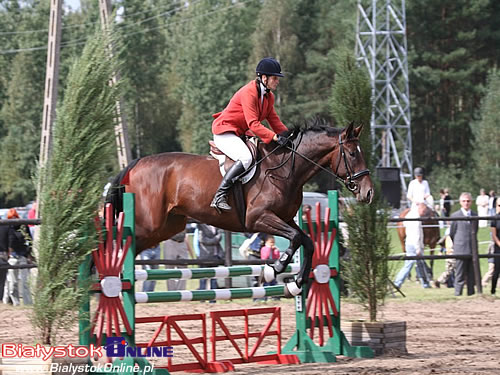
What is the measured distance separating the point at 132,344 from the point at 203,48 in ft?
148

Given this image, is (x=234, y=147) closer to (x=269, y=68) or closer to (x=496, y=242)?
(x=269, y=68)

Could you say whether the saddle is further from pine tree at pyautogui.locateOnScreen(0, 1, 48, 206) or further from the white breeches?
pine tree at pyautogui.locateOnScreen(0, 1, 48, 206)

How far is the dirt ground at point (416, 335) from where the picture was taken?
6477 millimetres

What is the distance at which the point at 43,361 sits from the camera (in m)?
5.04

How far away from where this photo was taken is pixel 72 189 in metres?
5.27

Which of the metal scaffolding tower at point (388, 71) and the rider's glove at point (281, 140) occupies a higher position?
the metal scaffolding tower at point (388, 71)

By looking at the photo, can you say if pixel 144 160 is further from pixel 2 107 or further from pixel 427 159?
pixel 2 107

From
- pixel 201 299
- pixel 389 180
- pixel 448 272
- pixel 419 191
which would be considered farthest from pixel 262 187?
pixel 389 180

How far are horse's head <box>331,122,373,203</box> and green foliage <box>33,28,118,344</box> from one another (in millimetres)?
2197

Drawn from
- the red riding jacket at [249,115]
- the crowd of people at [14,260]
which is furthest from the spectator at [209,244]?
the red riding jacket at [249,115]

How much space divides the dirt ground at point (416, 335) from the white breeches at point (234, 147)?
172 cm

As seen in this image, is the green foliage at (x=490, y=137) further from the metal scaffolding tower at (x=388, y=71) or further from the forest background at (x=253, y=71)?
the metal scaffolding tower at (x=388, y=71)

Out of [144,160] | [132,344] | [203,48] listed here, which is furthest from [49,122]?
[203,48]

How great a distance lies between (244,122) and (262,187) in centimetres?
61
